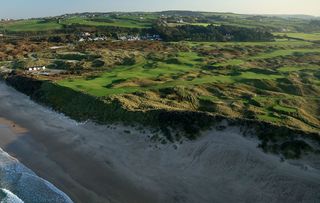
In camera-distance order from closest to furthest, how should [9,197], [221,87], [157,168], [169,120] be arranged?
[9,197] → [157,168] → [169,120] → [221,87]

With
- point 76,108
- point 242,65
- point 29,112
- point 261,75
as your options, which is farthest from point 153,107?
point 242,65

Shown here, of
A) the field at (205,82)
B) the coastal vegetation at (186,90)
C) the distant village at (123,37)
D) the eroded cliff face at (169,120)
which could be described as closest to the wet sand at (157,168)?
the eroded cliff face at (169,120)

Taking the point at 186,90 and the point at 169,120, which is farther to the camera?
the point at 186,90

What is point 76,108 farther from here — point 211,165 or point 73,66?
point 73,66

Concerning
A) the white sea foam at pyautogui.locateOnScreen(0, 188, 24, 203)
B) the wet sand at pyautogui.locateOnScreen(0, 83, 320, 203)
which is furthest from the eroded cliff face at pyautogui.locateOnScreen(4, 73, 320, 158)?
the white sea foam at pyautogui.locateOnScreen(0, 188, 24, 203)

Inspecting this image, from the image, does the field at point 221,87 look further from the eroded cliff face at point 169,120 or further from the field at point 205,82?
the eroded cliff face at point 169,120

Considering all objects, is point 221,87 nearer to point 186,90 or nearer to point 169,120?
point 186,90

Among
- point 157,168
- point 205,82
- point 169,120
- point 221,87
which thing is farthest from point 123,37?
point 157,168

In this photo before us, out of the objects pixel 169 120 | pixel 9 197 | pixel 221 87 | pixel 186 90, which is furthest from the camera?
pixel 221 87
